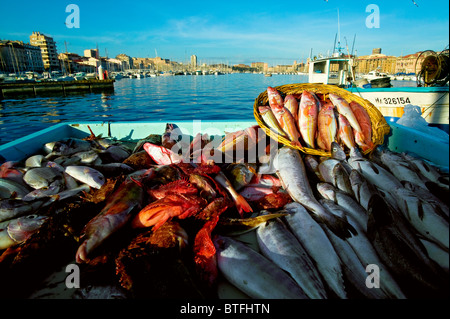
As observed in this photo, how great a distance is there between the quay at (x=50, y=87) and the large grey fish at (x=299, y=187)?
36503 millimetres

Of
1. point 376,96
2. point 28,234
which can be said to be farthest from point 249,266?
point 376,96

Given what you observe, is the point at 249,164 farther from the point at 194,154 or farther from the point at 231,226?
the point at 231,226

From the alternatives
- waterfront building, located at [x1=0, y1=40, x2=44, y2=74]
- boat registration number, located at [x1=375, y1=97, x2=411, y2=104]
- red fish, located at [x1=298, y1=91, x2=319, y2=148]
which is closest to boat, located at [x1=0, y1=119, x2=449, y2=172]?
red fish, located at [x1=298, y1=91, x2=319, y2=148]

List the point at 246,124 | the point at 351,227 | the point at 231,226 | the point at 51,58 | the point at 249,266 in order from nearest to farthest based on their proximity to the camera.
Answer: the point at 249,266 → the point at 351,227 → the point at 231,226 → the point at 246,124 → the point at 51,58

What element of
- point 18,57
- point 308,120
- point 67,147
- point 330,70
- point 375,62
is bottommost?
point 67,147

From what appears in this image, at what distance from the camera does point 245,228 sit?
A: 97.3 inches

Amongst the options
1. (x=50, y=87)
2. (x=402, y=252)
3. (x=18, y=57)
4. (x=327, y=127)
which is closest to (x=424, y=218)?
(x=402, y=252)

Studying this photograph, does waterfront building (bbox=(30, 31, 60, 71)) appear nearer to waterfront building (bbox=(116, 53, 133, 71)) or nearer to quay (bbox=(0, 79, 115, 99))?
waterfront building (bbox=(116, 53, 133, 71))

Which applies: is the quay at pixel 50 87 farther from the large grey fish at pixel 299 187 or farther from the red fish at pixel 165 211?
the large grey fish at pixel 299 187

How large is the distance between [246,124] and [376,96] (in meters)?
6.85

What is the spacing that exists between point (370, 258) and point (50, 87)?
38778 mm

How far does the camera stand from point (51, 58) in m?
106

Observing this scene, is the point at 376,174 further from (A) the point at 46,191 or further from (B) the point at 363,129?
(A) the point at 46,191
